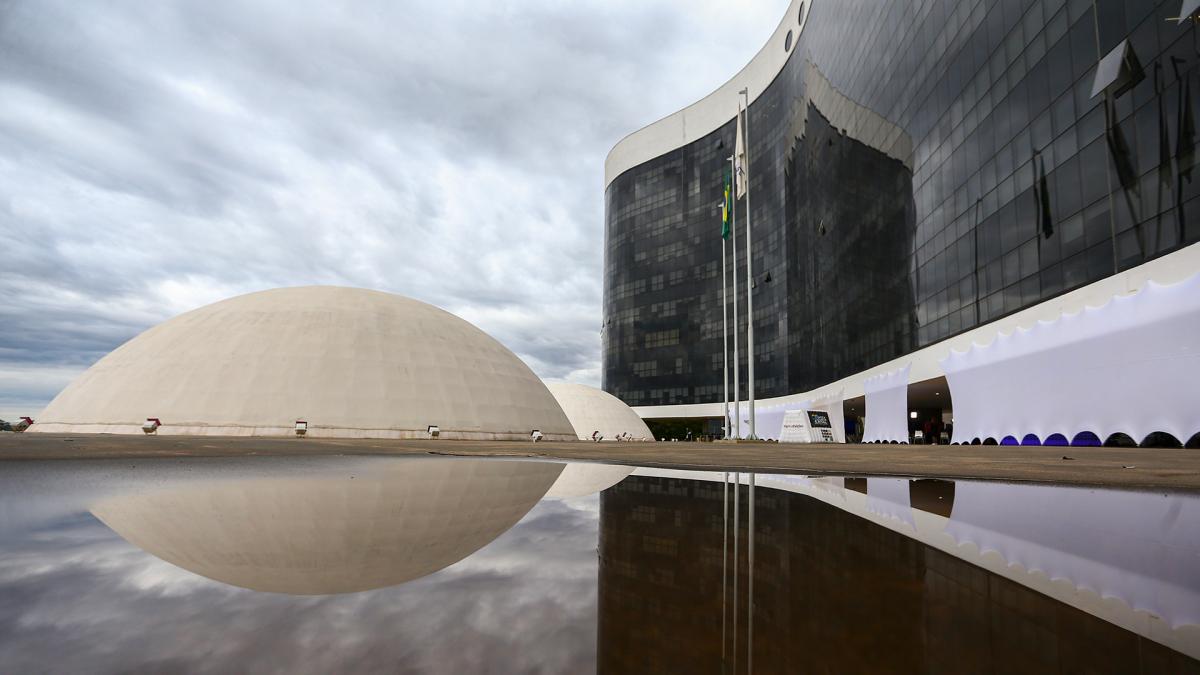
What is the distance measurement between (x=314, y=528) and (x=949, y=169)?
35227 mm

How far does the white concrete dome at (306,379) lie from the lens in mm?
28984

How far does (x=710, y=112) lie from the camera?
89.4m

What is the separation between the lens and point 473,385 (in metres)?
34.8

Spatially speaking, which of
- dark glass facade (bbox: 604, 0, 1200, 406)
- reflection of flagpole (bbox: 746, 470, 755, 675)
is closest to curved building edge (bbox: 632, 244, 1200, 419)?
dark glass facade (bbox: 604, 0, 1200, 406)

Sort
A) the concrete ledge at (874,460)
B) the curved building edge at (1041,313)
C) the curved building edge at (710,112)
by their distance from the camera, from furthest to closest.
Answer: the curved building edge at (710,112)
the curved building edge at (1041,313)
the concrete ledge at (874,460)

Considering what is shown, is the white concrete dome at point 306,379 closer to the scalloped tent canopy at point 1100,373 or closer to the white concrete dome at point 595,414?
the white concrete dome at point 595,414

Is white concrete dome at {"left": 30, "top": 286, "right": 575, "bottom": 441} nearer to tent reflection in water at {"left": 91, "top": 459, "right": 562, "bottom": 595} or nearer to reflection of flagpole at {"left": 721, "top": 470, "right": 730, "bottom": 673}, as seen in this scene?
tent reflection in water at {"left": 91, "top": 459, "right": 562, "bottom": 595}

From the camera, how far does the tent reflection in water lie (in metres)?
1.85

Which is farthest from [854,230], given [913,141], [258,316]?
[258,316]

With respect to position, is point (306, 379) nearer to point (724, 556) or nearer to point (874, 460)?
point (874, 460)

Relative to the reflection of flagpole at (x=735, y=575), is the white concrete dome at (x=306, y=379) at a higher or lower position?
higher

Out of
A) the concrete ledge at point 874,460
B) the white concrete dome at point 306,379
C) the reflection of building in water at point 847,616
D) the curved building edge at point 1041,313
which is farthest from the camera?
the white concrete dome at point 306,379

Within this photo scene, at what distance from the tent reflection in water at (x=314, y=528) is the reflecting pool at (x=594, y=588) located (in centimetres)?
2

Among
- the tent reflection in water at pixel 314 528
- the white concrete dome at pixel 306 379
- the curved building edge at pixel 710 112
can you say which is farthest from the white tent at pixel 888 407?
the curved building edge at pixel 710 112
